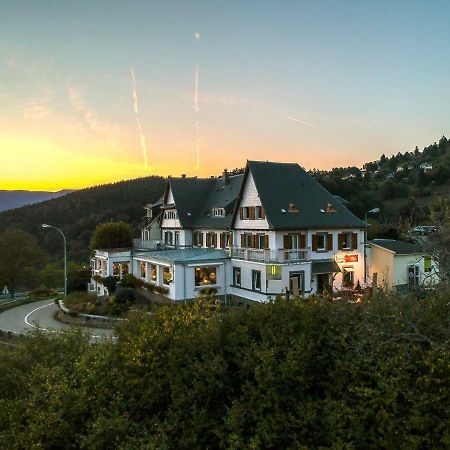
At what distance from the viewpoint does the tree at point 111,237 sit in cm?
4538

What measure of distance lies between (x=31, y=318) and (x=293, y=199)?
21.9 metres

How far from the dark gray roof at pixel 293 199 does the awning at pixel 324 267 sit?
8.85ft

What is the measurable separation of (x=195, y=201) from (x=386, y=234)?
66.5ft

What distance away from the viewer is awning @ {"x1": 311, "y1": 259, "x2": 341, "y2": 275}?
103ft

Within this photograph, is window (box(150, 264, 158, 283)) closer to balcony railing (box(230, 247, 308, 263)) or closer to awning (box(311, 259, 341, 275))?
balcony railing (box(230, 247, 308, 263))

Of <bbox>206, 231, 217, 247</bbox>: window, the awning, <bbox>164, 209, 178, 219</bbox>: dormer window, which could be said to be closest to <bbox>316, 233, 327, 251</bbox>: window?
the awning

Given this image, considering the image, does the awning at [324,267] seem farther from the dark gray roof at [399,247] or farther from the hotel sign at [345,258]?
the dark gray roof at [399,247]

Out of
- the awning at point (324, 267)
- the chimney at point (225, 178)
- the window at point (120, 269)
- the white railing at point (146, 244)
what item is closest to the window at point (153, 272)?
the window at point (120, 269)

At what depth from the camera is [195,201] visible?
4359cm

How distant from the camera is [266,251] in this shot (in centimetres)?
2988

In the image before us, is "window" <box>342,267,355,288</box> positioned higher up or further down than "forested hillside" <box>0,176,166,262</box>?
further down

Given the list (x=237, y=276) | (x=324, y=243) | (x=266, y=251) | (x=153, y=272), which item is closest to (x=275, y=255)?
(x=266, y=251)

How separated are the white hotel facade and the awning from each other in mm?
57

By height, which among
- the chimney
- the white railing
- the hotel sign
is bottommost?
the hotel sign
